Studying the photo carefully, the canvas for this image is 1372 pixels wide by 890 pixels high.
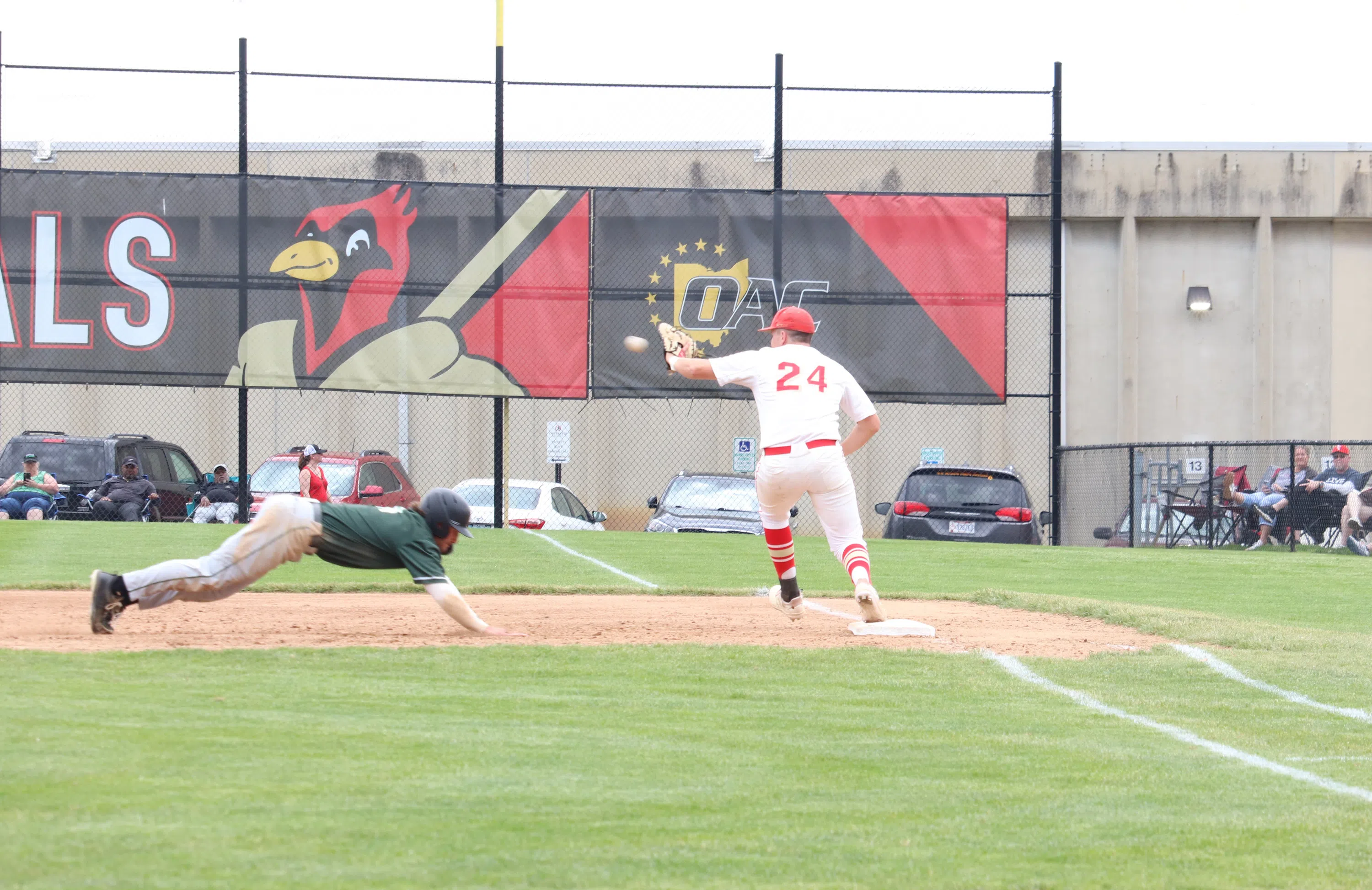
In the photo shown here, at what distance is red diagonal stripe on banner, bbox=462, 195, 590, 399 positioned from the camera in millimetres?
20422

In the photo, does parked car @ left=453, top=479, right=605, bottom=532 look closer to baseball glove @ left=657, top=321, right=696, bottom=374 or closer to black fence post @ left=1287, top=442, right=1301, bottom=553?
black fence post @ left=1287, top=442, right=1301, bottom=553

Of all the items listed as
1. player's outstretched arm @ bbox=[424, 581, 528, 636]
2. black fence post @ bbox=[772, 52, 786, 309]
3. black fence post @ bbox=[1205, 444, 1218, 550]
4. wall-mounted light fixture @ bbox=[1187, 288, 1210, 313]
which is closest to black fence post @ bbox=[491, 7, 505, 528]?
black fence post @ bbox=[772, 52, 786, 309]

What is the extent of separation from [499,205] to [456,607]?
13349 millimetres

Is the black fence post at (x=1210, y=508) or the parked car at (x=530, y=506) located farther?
the parked car at (x=530, y=506)

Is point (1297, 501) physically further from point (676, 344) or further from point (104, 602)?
point (104, 602)

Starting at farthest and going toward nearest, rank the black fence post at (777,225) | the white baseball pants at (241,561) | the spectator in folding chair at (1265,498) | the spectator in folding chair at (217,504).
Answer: the spectator in folding chair at (1265,498), the spectator in folding chair at (217,504), the black fence post at (777,225), the white baseball pants at (241,561)

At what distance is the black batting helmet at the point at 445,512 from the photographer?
7934 mm

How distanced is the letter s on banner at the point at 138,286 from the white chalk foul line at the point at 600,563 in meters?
5.77

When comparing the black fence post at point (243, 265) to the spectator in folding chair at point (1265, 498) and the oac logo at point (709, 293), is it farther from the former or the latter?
the spectator in folding chair at point (1265, 498)

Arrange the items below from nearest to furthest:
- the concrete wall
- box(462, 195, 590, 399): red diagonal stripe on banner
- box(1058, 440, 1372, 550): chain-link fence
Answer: box(462, 195, 590, 399): red diagonal stripe on banner → box(1058, 440, 1372, 550): chain-link fence → the concrete wall

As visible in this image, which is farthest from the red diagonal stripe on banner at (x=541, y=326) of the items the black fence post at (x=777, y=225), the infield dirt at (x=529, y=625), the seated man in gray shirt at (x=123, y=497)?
the infield dirt at (x=529, y=625)

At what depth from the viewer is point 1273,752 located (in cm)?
601

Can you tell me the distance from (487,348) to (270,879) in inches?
663

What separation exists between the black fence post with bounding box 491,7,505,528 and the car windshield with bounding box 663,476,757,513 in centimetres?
235
